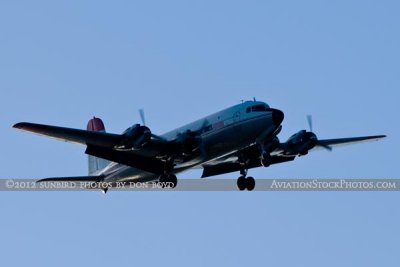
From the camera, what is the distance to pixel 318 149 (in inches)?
2277

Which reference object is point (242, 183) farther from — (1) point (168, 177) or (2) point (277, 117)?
(2) point (277, 117)

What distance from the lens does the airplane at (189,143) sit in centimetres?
4950

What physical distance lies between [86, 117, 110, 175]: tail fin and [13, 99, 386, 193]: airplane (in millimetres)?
3324

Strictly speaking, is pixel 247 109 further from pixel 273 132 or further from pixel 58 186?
pixel 58 186

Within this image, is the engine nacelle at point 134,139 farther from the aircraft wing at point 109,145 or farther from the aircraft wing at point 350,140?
the aircraft wing at point 350,140

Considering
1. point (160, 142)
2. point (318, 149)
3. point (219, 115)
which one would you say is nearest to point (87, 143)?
point (160, 142)

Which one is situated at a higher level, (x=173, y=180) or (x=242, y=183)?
(x=173, y=180)

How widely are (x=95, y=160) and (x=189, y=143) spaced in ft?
33.6

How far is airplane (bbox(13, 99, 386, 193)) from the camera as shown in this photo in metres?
49.5

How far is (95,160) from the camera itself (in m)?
58.6

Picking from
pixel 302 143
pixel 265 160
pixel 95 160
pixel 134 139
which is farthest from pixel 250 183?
pixel 95 160

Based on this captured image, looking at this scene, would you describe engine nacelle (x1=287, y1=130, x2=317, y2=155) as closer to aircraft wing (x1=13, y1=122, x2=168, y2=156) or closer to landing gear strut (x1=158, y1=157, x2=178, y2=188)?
landing gear strut (x1=158, y1=157, x2=178, y2=188)

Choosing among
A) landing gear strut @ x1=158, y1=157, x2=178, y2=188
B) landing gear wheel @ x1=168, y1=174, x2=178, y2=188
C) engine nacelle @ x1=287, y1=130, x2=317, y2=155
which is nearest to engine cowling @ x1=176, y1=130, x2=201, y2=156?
landing gear strut @ x1=158, y1=157, x2=178, y2=188

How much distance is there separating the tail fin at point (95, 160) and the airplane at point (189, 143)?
3324 millimetres
